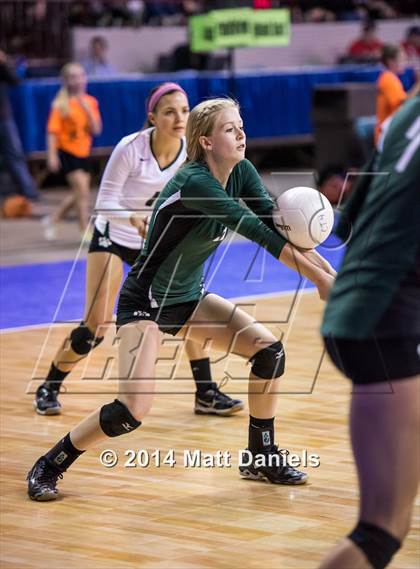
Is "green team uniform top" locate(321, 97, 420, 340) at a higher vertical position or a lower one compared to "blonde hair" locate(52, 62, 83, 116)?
higher

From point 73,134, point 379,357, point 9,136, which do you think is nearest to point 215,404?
point 379,357

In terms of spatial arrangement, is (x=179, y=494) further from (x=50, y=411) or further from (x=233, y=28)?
(x=233, y=28)

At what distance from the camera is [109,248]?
23.7 ft

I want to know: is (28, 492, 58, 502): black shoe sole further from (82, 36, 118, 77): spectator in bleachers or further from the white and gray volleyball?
(82, 36, 118, 77): spectator in bleachers

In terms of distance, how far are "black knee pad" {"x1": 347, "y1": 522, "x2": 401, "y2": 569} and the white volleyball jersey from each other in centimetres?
374

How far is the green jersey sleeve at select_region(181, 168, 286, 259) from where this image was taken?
5.14m

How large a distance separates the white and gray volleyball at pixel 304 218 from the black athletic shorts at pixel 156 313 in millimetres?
728

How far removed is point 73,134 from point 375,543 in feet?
38.6

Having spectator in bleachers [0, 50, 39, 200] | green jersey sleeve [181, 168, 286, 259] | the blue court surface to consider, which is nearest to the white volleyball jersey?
green jersey sleeve [181, 168, 286, 259]

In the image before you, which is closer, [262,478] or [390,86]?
[262,478]

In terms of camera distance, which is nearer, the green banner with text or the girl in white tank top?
the girl in white tank top

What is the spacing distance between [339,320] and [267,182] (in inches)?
638

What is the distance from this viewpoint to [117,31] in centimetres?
2211

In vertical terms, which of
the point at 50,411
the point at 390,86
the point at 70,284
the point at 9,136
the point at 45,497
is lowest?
the point at 9,136
